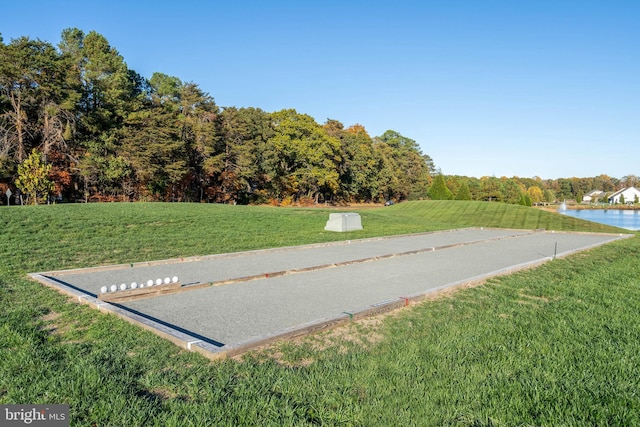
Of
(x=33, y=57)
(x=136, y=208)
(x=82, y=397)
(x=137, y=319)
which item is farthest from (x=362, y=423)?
(x=33, y=57)

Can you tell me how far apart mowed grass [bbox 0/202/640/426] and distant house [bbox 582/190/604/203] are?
412 ft

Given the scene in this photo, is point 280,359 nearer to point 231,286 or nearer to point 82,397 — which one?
point 82,397

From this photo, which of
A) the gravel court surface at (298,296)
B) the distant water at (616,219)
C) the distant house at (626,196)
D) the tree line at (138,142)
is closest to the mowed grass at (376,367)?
the gravel court surface at (298,296)

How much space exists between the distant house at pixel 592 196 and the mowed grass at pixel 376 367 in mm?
125494

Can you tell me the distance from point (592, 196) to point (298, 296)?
448ft

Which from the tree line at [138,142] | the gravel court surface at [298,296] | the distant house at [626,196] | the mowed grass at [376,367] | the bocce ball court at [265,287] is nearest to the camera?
the mowed grass at [376,367]

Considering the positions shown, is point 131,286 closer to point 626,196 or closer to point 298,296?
point 298,296

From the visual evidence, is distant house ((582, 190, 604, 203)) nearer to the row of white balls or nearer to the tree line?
the tree line

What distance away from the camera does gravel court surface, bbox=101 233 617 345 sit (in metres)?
5.09

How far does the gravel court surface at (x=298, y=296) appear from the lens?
5.09m

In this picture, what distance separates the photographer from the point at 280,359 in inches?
154

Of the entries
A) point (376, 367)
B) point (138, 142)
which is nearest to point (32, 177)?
point (138, 142)

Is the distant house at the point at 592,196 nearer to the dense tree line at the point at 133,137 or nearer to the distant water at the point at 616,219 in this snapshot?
the distant water at the point at 616,219

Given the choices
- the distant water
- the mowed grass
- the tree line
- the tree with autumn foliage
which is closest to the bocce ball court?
the mowed grass
